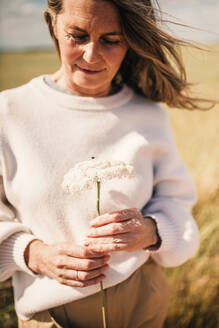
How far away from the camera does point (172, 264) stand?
4.56ft

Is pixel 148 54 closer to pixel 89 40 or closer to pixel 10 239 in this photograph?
pixel 89 40

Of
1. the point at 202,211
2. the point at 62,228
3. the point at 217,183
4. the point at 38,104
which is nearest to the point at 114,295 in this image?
the point at 62,228

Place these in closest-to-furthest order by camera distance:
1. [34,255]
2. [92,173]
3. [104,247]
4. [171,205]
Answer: [92,173] < [104,247] < [34,255] < [171,205]

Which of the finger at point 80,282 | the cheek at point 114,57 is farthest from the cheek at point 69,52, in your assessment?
the finger at point 80,282

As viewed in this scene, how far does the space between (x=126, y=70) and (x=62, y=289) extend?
1.00 m

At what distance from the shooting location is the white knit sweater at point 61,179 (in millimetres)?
1169

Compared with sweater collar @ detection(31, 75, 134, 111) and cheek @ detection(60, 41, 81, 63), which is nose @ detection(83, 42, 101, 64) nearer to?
cheek @ detection(60, 41, 81, 63)

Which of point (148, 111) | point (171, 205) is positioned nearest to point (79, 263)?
point (171, 205)

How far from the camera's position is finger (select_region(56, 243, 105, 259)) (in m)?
1.06

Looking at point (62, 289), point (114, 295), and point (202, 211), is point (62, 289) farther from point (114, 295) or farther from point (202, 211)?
point (202, 211)

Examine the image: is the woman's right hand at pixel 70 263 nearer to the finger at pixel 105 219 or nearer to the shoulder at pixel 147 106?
the finger at pixel 105 219

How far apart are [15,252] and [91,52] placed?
76 cm

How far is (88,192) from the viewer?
3.95 feet

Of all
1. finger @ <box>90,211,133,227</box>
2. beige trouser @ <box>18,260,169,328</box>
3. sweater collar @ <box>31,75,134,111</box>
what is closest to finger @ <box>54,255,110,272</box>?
finger @ <box>90,211,133,227</box>
